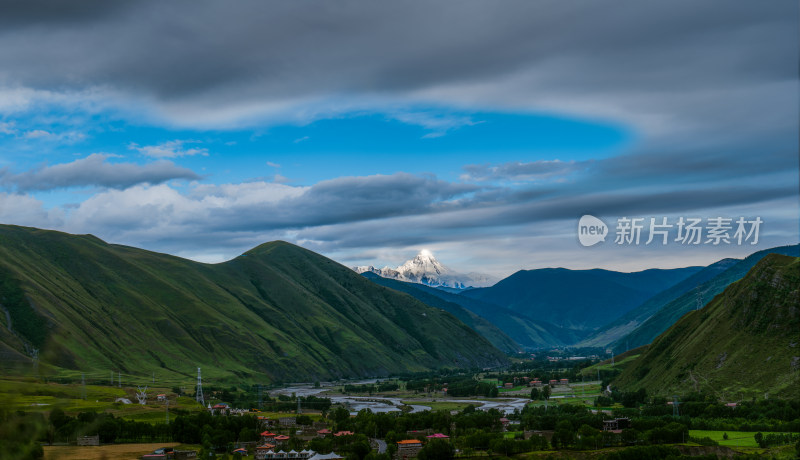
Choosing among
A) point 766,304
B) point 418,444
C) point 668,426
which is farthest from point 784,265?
point 418,444

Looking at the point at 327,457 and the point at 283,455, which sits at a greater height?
the point at 327,457

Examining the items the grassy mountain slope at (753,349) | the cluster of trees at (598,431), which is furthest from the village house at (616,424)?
the grassy mountain slope at (753,349)

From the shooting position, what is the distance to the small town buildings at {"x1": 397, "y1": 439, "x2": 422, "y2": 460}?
131 m

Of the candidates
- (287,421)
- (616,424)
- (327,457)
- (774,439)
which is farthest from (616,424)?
(287,421)

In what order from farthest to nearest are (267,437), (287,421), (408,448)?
(287,421) → (267,437) → (408,448)

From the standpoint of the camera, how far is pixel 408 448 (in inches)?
5261

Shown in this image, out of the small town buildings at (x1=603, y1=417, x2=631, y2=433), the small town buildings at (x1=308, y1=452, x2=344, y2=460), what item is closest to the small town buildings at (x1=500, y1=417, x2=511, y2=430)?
the small town buildings at (x1=603, y1=417, x2=631, y2=433)

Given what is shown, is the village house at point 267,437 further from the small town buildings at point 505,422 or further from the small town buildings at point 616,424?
the small town buildings at point 616,424

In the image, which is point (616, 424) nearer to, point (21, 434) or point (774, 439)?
point (774, 439)

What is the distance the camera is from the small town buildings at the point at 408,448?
130875 millimetres

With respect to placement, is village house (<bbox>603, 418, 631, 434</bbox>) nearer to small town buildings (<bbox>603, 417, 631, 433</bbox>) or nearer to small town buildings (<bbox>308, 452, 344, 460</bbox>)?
small town buildings (<bbox>603, 417, 631, 433</bbox>)

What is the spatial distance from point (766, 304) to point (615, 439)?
79.4 m

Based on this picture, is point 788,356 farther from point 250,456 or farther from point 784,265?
point 250,456

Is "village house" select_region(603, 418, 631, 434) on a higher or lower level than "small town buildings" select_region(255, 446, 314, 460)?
higher
